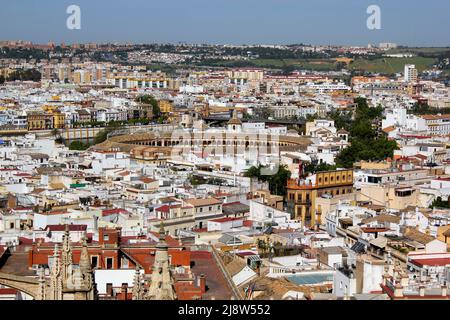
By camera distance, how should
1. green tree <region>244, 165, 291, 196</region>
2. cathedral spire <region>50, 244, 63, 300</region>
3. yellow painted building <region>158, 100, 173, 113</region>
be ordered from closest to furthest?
cathedral spire <region>50, 244, 63, 300</region> < green tree <region>244, 165, 291, 196</region> < yellow painted building <region>158, 100, 173, 113</region>

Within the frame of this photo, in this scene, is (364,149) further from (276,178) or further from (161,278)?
(161,278)

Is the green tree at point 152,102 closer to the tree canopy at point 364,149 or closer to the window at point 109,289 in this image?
the tree canopy at point 364,149

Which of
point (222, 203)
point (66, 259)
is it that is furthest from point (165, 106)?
point (66, 259)

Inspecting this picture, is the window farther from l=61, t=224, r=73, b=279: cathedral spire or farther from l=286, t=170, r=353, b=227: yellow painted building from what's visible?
l=286, t=170, r=353, b=227: yellow painted building

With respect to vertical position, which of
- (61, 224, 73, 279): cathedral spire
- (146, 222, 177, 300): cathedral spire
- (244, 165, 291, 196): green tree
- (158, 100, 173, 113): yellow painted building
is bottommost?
(158, 100, 173, 113): yellow painted building

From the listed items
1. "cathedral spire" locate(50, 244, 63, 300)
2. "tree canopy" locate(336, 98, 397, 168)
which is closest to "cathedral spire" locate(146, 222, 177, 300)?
"cathedral spire" locate(50, 244, 63, 300)

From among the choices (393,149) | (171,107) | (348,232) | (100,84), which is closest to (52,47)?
(100,84)

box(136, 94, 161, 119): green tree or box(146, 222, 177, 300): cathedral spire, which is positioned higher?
box(146, 222, 177, 300): cathedral spire

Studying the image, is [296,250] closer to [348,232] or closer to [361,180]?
[348,232]
